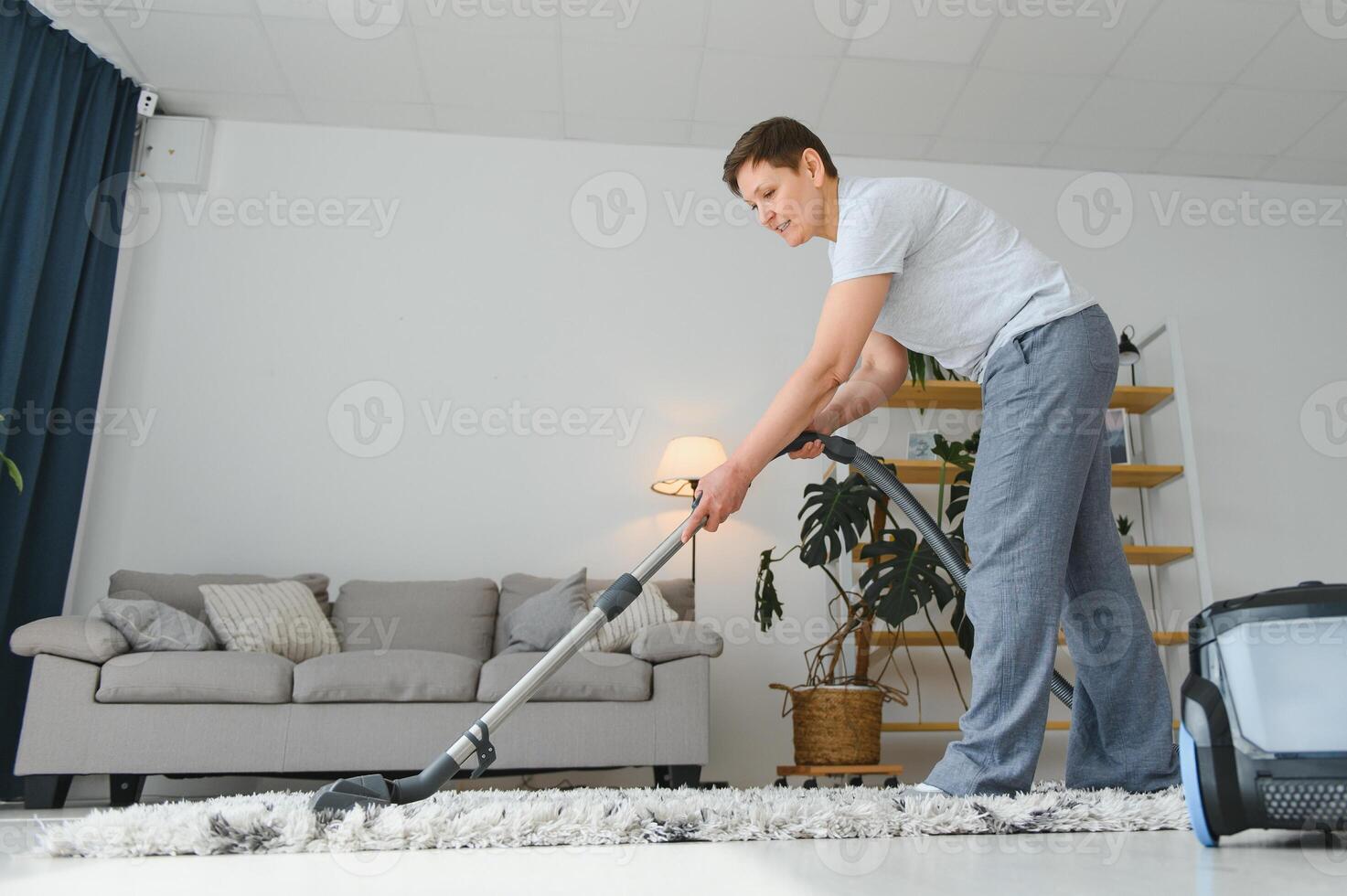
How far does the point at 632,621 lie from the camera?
3.40 metres

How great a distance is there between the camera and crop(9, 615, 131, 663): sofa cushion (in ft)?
9.63

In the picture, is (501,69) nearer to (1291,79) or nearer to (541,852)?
(1291,79)

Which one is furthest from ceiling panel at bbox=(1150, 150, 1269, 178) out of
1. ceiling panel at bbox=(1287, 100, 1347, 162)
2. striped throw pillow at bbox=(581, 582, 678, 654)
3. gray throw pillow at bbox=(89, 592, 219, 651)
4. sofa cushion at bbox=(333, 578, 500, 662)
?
gray throw pillow at bbox=(89, 592, 219, 651)

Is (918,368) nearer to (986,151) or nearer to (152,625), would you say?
(986,151)

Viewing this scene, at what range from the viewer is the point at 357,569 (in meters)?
4.07

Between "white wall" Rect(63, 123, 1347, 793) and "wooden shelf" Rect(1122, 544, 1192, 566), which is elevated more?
"white wall" Rect(63, 123, 1347, 793)

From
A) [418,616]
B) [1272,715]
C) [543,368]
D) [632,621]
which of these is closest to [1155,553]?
[632,621]

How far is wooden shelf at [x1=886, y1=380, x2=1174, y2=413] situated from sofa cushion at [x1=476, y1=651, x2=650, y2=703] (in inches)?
64.4

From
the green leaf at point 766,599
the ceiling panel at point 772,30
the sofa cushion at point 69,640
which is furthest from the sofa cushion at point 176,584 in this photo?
the ceiling panel at point 772,30

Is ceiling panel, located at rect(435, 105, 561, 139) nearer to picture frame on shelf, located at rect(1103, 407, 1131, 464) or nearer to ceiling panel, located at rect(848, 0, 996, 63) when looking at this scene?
ceiling panel, located at rect(848, 0, 996, 63)

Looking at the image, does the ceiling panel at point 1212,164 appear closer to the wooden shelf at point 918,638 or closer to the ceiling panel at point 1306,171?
the ceiling panel at point 1306,171

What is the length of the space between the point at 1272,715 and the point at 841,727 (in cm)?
239

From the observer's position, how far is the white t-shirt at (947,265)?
64.5 inches

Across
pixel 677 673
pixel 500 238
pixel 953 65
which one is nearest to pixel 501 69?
pixel 500 238
